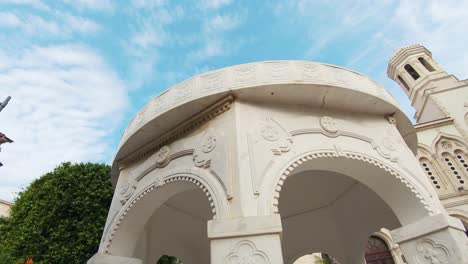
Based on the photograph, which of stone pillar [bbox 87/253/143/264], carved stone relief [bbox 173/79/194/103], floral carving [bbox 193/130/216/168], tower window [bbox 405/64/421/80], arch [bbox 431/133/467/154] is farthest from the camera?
tower window [bbox 405/64/421/80]

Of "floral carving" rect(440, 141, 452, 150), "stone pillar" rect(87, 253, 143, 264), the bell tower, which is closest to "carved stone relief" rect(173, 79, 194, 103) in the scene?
"stone pillar" rect(87, 253, 143, 264)

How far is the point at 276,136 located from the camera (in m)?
4.70

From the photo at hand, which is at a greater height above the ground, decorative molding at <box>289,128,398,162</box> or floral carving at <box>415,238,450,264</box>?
decorative molding at <box>289,128,398,162</box>

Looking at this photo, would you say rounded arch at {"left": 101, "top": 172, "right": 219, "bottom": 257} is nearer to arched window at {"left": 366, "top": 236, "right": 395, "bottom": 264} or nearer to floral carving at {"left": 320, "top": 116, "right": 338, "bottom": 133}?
floral carving at {"left": 320, "top": 116, "right": 338, "bottom": 133}

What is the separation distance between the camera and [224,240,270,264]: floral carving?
11.3 feet

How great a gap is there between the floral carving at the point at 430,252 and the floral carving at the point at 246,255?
2.52 meters

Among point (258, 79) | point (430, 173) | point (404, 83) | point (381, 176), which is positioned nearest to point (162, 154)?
point (258, 79)

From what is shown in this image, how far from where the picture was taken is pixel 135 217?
17.6 ft

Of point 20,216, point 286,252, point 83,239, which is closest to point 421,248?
point 286,252

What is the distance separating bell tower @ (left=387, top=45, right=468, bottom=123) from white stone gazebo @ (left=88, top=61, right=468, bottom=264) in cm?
1277

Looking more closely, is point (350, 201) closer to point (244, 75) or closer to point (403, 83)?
point (244, 75)

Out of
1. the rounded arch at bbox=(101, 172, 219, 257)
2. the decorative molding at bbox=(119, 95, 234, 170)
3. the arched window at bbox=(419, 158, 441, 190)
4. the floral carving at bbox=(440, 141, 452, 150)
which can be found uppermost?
the floral carving at bbox=(440, 141, 452, 150)

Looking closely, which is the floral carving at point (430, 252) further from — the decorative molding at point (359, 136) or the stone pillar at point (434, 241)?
the decorative molding at point (359, 136)

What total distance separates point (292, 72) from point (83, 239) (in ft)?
26.8
